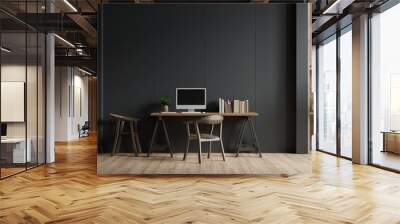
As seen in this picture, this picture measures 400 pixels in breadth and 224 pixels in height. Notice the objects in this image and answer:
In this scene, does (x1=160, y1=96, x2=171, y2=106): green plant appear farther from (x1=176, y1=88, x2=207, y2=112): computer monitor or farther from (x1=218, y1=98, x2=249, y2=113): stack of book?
(x1=218, y1=98, x2=249, y2=113): stack of book

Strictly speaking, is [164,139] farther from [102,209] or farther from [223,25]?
[102,209]

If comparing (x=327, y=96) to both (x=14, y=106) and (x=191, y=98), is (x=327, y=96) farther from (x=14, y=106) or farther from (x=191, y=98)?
(x=14, y=106)

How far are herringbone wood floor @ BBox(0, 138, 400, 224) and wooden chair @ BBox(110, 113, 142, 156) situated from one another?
85 cm

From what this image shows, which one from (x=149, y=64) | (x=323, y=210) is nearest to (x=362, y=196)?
(x=323, y=210)

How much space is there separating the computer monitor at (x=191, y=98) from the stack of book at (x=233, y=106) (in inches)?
12.5

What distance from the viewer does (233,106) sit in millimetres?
6547

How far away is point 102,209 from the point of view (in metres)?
3.66

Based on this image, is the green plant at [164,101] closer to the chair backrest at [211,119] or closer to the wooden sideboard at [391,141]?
the chair backrest at [211,119]

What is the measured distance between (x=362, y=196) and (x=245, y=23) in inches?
153

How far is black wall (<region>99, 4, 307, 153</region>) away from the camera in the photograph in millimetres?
6805

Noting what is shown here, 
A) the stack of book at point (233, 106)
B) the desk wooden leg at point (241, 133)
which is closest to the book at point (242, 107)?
the stack of book at point (233, 106)

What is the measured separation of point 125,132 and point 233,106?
2030 mm

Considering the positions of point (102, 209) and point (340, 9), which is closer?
point (102, 209)

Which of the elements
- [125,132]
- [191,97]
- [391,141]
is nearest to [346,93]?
[391,141]
